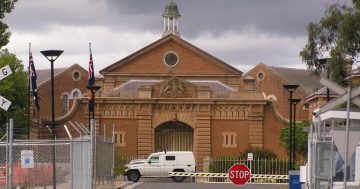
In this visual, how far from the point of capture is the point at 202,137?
8250 centimetres

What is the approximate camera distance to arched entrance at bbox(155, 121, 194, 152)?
274ft

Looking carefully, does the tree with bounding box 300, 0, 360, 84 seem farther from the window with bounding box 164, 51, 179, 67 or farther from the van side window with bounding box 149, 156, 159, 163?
the window with bounding box 164, 51, 179, 67

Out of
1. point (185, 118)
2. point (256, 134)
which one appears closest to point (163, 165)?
point (185, 118)

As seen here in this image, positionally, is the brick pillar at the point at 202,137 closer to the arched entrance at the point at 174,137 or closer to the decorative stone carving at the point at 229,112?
the decorative stone carving at the point at 229,112

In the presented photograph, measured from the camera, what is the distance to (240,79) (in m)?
93.8

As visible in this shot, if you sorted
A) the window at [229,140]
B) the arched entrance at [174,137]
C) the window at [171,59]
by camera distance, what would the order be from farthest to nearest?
the window at [171,59] < the arched entrance at [174,137] < the window at [229,140]

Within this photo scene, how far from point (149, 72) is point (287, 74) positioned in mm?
31300

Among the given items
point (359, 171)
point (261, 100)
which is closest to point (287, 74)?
point (261, 100)

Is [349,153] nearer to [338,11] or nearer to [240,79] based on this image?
[338,11]

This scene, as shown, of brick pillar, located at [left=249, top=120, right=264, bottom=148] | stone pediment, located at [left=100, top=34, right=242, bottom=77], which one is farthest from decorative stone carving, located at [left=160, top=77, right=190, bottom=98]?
stone pediment, located at [left=100, top=34, right=242, bottom=77]

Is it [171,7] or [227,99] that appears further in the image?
[171,7]

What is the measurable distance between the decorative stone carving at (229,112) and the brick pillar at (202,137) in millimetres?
675

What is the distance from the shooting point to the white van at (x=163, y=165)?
65.1 metres

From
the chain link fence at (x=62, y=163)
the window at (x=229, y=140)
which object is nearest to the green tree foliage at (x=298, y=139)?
the window at (x=229, y=140)
